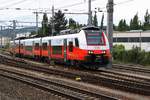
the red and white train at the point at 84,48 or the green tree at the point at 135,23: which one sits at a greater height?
the green tree at the point at 135,23

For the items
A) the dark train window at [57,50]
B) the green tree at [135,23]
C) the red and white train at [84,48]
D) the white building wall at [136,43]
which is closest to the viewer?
the red and white train at [84,48]

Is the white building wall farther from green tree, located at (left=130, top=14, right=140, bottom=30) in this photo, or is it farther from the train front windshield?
green tree, located at (left=130, top=14, right=140, bottom=30)

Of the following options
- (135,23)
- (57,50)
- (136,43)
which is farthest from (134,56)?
(135,23)

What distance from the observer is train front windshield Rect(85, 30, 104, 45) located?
2733 cm

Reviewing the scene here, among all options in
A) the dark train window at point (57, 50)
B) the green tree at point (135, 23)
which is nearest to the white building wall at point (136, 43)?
the dark train window at point (57, 50)

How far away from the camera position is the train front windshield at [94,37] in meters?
27.3

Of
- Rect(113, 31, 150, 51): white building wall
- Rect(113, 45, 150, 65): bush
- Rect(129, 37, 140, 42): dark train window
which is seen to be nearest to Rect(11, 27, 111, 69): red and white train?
Rect(113, 45, 150, 65): bush

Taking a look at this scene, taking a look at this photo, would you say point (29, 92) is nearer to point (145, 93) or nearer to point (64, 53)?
point (145, 93)

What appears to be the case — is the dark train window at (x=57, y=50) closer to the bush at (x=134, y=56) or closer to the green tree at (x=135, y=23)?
the bush at (x=134, y=56)

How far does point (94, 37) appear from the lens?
1088 inches

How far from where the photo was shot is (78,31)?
92.0 feet

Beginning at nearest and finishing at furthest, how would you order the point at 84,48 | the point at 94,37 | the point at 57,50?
the point at 84,48 → the point at 94,37 → the point at 57,50

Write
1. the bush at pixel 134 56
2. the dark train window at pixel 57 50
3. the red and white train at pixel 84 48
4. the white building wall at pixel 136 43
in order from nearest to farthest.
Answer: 1. the red and white train at pixel 84 48
2. the dark train window at pixel 57 50
3. the bush at pixel 134 56
4. the white building wall at pixel 136 43

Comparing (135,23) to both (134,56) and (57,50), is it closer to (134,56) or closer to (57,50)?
(134,56)
